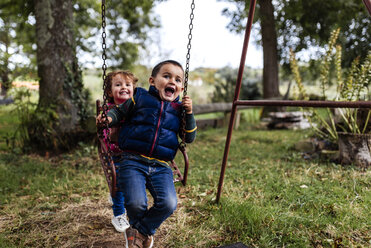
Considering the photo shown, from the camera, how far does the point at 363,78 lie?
3.80 m

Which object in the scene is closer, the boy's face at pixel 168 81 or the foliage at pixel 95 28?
the boy's face at pixel 168 81

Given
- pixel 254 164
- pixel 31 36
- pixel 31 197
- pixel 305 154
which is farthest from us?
pixel 31 36

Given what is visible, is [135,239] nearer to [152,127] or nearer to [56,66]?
[152,127]

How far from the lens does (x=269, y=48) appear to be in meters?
8.98

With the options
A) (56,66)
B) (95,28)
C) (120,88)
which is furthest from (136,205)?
(95,28)

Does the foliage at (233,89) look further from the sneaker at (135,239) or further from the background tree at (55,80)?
the sneaker at (135,239)

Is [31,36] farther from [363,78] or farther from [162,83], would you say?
[363,78]

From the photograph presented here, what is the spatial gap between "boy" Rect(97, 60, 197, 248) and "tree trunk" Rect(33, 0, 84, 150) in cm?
339

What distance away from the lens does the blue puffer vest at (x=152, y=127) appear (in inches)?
81.9

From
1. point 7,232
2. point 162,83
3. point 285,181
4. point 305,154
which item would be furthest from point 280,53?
point 7,232

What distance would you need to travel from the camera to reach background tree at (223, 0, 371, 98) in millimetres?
8195

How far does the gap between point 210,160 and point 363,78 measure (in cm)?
260

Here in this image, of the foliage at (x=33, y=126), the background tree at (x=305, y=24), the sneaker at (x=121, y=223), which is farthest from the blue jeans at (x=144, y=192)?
the background tree at (x=305, y=24)

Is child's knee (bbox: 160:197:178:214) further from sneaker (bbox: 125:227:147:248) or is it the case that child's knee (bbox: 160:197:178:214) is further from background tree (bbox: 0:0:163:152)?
background tree (bbox: 0:0:163:152)
